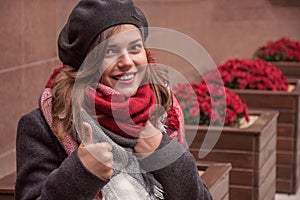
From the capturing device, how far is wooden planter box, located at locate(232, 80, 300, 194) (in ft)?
19.2

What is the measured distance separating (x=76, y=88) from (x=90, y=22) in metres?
0.18

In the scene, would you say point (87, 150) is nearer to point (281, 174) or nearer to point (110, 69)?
point (110, 69)

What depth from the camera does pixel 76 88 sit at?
2180 mm

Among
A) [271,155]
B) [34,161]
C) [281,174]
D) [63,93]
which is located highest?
[63,93]

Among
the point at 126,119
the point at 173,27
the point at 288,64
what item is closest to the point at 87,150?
the point at 126,119

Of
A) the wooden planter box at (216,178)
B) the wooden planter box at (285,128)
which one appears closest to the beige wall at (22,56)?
the wooden planter box at (216,178)

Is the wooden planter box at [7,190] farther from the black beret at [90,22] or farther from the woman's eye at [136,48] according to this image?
the woman's eye at [136,48]

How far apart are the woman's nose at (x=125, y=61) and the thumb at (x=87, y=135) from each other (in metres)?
0.20

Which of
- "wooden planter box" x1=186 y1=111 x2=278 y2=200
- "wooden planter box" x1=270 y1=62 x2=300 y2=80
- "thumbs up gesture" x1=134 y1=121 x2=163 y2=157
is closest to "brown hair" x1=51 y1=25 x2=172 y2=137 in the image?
"thumbs up gesture" x1=134 y1=121 x2=163 y2=157

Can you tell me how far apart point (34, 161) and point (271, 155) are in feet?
10.5

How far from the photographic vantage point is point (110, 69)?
213 cm

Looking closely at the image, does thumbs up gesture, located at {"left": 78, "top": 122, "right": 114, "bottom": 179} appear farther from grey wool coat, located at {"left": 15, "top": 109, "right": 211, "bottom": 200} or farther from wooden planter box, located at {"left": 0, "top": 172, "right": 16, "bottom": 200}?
wooden planter box, located at {"left": 0, "top": 172, "right": 16, "bottom": 200}

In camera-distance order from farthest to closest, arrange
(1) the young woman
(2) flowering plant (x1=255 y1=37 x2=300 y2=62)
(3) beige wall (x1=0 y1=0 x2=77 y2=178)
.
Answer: (2) flowering plant (x1=255 y1=37 x2=300 y2=62), (3) beige wall (x1=0 y1=0 x2=77 y2=178), (1) the young woman

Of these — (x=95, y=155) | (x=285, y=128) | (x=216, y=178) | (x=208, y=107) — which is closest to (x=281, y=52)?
(x=285, y=128)
